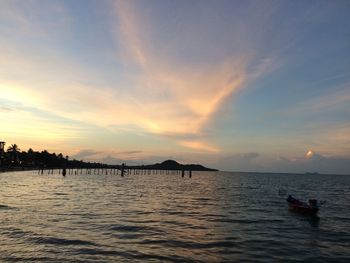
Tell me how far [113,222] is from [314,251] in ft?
54.8

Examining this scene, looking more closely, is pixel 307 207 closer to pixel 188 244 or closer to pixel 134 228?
pixel 134 228

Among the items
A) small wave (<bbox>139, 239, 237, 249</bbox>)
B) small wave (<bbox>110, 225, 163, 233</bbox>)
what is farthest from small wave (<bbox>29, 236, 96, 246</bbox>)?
small wave (<bbox>110, 225, 163, 233</bbox>)

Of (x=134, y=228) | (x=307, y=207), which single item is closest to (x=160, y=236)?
(x=134, y=228)

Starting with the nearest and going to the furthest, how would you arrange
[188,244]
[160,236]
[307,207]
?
1. [188,244]
2. [160,236]
3. [307,207]

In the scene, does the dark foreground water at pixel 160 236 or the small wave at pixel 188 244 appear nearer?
the dark foreground water at pixel 160 236

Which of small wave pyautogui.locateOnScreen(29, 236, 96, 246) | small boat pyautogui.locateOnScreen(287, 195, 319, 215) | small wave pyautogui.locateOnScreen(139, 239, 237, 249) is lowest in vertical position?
small wave pyautogui.locateOnScreen(29, 236, 96, 246)

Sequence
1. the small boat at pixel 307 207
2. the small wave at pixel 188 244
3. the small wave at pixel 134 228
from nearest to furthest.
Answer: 1. the small wave at pixel 188 244
2. the small wave at pixel 134 228
3. the small boat at pixel 307 207

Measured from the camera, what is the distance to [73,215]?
35.7m

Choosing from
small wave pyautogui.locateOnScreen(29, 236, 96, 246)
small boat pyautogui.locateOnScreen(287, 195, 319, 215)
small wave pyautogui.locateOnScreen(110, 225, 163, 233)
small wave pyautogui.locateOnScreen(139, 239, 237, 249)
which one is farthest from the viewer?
small boat pyautogui.locateOnScreen(287, 195, 319, 215)

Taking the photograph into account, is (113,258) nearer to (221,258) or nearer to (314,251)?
(221,258)

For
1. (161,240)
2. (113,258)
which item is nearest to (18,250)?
(113,258)

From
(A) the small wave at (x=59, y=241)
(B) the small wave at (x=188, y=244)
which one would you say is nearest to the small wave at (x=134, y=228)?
(B) the small wave at (x=188, y=244)

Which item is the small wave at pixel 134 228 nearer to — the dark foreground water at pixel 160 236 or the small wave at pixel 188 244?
the dark foreground water at pixel 160 236

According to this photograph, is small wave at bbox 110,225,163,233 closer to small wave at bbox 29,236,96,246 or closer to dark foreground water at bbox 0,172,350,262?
dark foreground water at bbox 0,172,350,262
